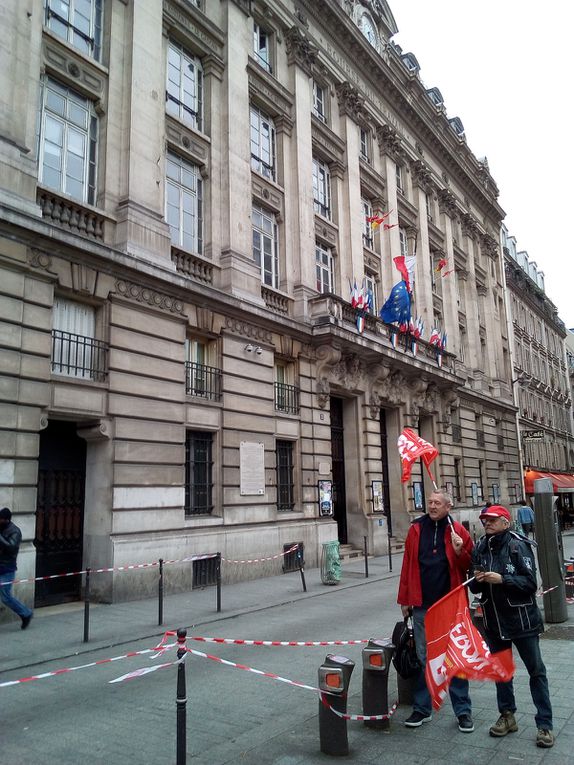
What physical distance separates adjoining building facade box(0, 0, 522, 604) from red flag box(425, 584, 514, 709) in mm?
8420

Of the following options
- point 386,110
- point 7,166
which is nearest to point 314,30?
point 386,110

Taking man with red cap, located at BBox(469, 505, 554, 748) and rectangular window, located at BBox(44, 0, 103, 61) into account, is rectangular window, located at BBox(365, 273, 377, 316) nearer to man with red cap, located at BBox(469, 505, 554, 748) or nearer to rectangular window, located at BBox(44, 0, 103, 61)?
rectangular window, located at BBox(44, 0, 103, 61)

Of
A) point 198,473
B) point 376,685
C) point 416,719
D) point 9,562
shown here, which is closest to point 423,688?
point 416,719

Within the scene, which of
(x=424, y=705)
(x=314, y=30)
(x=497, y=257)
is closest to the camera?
(x=424, y=705)

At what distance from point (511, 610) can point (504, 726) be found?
992 mm

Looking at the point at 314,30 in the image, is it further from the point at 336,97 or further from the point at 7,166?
the point at 7,166

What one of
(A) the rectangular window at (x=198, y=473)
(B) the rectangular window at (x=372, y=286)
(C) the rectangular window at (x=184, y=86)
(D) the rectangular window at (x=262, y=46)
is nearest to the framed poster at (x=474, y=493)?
(B) the rectangular window at (x=372, y=286)

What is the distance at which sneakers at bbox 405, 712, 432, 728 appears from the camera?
556 centimetres

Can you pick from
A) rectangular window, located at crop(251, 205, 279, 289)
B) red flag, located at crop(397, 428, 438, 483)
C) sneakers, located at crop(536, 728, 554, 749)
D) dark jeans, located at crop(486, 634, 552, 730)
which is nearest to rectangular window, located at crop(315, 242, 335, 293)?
rectangular window, located at crop(251, 205, 279, 289)

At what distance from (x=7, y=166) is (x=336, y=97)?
17.1m

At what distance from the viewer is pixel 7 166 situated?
12.1 metres

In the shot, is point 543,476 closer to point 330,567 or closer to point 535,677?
point 330,567

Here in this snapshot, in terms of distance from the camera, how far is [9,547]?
33.6ft

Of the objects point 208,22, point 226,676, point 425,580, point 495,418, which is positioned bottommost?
point 226,676
